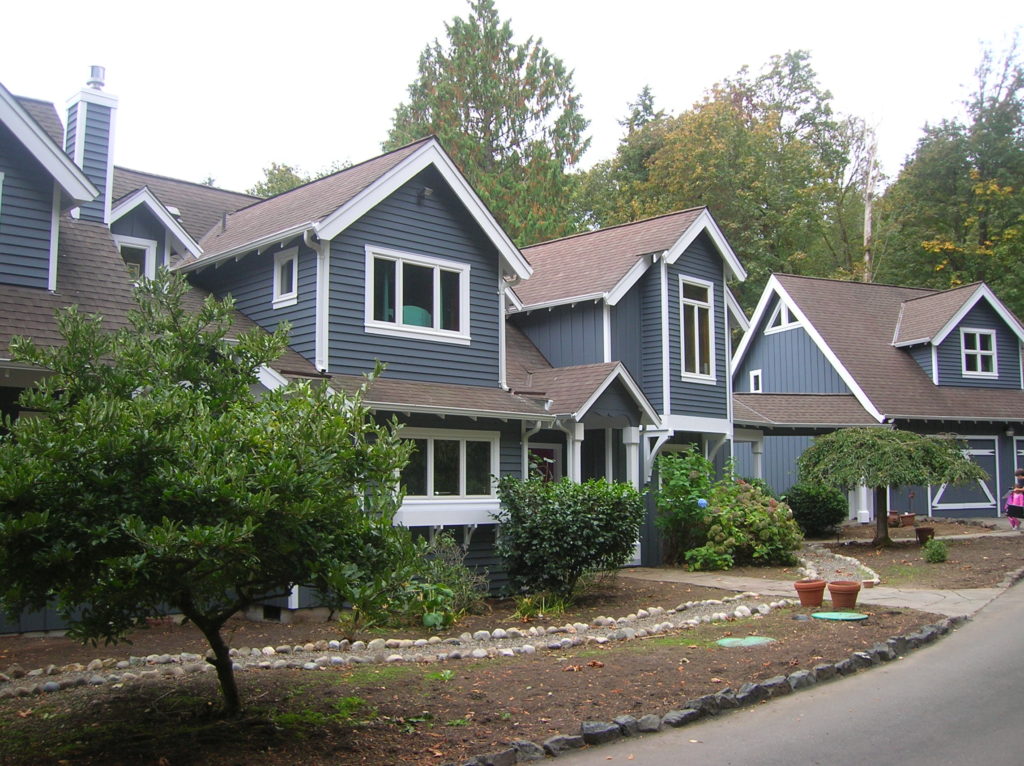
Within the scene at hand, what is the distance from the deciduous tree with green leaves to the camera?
39.5m

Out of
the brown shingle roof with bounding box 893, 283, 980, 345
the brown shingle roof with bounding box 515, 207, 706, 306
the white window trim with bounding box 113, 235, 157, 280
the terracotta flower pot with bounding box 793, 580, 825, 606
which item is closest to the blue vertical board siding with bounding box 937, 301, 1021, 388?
the brown shingle roof with bounding box 893, 283, 980, 345

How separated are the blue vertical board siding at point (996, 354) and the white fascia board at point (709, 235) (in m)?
12.4

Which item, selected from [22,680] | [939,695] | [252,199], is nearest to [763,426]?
[252,199]

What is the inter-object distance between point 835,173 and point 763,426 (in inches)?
1067

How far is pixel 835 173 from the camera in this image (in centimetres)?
4684

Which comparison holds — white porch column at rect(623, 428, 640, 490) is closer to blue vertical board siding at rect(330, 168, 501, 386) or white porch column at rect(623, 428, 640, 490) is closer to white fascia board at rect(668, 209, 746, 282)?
blue vertical board siding at rect(330, 168, 501, 386)

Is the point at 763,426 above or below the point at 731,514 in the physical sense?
above

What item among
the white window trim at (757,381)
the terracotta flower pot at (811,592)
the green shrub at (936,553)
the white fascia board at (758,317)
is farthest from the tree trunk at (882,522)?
the white window trim at (757,381)

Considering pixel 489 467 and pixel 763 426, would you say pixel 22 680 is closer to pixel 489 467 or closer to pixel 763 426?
pixel 489 467

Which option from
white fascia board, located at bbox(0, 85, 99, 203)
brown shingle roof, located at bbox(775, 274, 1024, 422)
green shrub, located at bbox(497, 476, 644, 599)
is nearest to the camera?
white fascia board, located at bbox(0, 85, 99, 203)

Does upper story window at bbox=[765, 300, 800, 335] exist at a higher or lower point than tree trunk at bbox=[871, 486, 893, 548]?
higher

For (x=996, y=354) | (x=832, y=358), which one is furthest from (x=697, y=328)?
(x=996, y=354)

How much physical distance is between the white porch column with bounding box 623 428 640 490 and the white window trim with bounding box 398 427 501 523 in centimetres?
330

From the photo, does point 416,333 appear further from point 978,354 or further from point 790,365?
point 978,354
